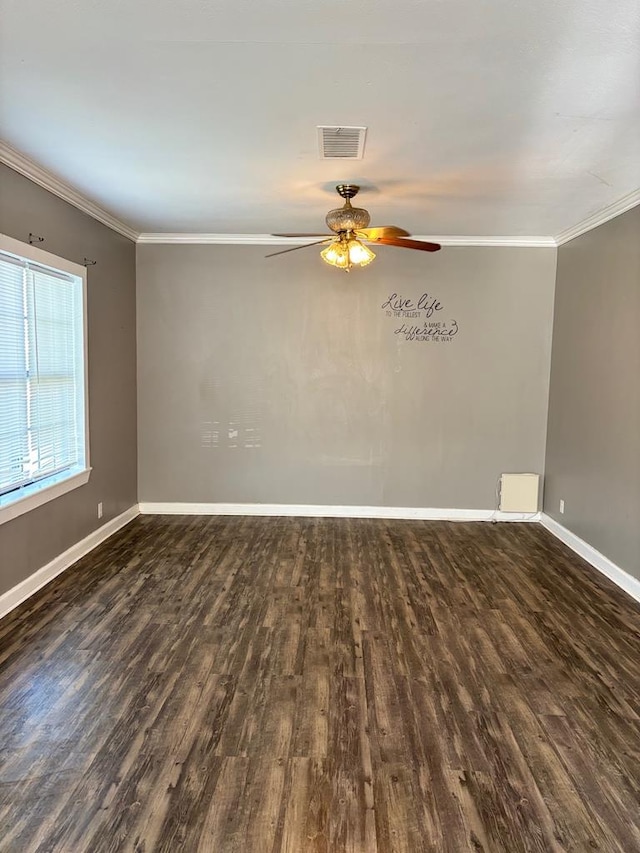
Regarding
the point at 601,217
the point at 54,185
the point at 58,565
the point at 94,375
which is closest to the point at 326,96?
the point at 54,185

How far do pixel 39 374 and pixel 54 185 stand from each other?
1252 millimetres

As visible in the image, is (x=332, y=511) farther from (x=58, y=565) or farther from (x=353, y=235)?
(x=353, y=235)

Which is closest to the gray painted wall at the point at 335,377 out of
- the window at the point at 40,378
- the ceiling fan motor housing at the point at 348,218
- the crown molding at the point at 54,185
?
the crown molding at the point at 54,185

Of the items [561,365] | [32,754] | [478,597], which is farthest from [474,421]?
[32,754]

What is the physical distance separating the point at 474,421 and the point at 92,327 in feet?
11.6

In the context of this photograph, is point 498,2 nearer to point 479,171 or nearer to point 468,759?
point 479,171

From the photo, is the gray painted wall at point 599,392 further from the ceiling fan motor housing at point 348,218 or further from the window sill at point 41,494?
the window sill at point 41,494

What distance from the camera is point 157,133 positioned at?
9.18 ft

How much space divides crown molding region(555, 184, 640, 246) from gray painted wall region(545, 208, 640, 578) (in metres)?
0.05

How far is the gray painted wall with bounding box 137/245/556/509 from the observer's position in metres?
5.18

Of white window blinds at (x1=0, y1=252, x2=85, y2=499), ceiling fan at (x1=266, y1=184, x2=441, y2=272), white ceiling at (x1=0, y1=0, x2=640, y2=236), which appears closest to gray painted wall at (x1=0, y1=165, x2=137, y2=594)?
white window blinds at (x1=0, y1=252, x2=85, y2=499)

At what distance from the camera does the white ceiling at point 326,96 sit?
184 centimetres

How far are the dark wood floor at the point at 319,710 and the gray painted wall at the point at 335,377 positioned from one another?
1.39 meters

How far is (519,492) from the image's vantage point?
206 inches
